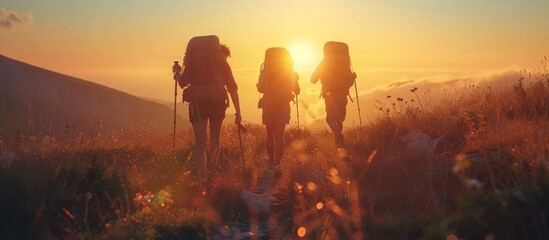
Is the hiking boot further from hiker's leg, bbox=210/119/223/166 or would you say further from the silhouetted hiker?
A: the silhouetted hiker

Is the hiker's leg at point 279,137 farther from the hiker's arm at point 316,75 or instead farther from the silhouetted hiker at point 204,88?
the silhouetted hiker at point 204,88

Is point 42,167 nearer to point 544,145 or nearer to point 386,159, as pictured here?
point 386,159

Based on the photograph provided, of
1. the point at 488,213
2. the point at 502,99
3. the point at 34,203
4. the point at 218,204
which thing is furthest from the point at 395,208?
the point at 502,99

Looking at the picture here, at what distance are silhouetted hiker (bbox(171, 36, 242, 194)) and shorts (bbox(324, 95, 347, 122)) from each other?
420cm

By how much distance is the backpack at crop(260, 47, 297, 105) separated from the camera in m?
10.8

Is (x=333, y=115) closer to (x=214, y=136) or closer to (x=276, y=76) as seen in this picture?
(x=276, y=76)

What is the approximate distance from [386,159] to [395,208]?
1.90 meters

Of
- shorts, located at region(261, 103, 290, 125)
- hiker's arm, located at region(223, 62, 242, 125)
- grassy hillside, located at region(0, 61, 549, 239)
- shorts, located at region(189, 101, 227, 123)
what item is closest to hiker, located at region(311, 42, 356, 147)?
shorts, located at region(261, 103, 290, 125)

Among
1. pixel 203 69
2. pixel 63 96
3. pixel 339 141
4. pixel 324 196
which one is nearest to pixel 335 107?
pixel 339 141

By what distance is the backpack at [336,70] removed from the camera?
12.3 m

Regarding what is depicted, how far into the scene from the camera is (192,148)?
12.7 m

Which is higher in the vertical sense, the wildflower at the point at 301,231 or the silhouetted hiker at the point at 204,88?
the silhouetted hiker at the point at 204,88

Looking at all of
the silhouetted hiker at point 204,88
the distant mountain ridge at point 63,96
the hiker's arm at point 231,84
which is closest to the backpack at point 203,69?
the silhouetted hiker at point 204,88

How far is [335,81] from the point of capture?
485 inches
